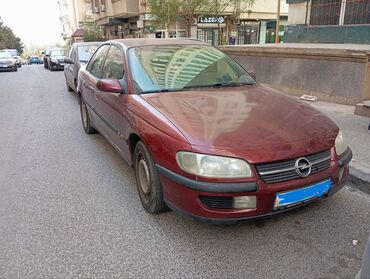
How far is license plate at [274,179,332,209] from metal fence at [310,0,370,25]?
8.36 meters

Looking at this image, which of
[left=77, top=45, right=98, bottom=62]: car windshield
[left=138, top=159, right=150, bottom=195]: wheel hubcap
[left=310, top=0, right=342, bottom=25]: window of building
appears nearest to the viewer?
[left=138, top=159, right=150, bottom=195]: wheel hubcap

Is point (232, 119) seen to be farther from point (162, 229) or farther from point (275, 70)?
point (275, 70)

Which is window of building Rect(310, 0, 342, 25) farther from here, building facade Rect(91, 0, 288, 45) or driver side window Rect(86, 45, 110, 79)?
building facade Rect(91, 0, 288, 45)

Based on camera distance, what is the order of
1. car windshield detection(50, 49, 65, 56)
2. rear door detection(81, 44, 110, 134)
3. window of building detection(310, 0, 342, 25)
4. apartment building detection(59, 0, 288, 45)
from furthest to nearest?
apartment building detection(59, 0, 288, 45)
car windshield detection(50, 49, 65, 56)
window of building detection(310, 0, 342, 25)
rear door detection(81, 44, 110, 134)

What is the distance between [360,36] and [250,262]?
8993 mm

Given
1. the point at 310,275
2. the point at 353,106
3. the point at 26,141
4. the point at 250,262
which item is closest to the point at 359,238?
the point at 310,275

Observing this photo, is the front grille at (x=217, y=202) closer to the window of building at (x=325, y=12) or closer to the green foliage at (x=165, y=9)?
the window of building at (x=325, y=12)

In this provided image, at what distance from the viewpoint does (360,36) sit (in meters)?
9.38

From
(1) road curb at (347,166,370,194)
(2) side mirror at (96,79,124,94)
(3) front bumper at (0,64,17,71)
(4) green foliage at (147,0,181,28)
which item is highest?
(4) green foliage at (147,0,181,28)

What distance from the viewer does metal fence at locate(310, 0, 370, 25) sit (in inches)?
366

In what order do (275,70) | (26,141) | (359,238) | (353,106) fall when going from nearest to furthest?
(359,238) → (26,141) → (353,106) → (275,70)

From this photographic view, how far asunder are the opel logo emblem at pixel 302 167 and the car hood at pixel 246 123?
55 mm

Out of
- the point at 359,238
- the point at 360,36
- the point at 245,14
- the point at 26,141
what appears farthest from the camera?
the point at 245,14

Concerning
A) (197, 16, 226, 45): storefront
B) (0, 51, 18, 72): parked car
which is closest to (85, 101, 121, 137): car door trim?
(0, 51, 18, 72): parked car
